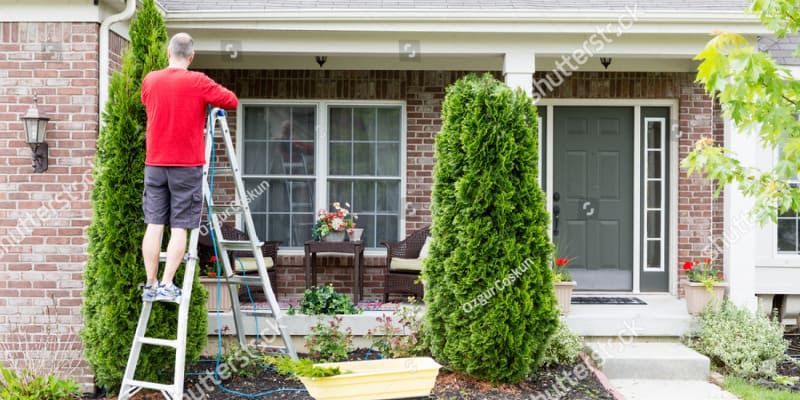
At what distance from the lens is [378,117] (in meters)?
8.28

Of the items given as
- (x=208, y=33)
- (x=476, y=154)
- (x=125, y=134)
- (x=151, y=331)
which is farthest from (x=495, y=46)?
(x=151, y=331)

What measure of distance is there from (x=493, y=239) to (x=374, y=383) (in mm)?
1352

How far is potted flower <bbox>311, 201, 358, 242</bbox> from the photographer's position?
7652 mm

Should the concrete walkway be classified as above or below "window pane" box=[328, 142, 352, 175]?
below

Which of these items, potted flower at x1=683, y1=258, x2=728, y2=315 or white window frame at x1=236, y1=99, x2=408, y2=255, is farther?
white window frame at x1=236, y1=99, x2=408, y2=255

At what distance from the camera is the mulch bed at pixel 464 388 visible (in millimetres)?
5301

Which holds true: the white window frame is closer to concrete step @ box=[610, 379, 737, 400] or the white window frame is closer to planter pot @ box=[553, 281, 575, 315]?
planter pot @ box=[553, 281, 575, 315]

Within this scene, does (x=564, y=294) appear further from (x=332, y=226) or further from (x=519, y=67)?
(x=332, y=226)

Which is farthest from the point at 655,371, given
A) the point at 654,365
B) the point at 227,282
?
the point at 227,282

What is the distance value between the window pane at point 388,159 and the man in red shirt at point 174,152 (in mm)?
3739

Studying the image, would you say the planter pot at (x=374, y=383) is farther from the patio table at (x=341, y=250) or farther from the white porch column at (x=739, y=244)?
the white porch column at (x=739, y=244)

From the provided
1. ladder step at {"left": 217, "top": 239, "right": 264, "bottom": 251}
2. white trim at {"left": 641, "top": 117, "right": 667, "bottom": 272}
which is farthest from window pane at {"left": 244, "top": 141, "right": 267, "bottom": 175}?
white trim at {"left": 641, "top": 117, "right": 667, "bottom": 272}

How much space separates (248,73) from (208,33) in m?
1.44

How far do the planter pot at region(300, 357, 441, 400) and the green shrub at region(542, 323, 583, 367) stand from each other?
4.85 ft
